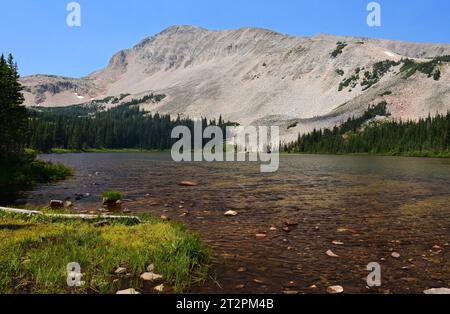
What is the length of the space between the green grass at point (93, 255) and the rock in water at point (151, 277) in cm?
18

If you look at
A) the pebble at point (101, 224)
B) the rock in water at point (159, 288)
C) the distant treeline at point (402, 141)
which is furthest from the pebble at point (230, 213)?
the distant treeline at point (402, 141)

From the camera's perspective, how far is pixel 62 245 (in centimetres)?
1334

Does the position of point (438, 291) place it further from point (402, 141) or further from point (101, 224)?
point (402, 141)

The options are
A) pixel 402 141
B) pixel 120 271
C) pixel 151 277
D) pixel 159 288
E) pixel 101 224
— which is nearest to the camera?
pixel 159 288

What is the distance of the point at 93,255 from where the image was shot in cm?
1253

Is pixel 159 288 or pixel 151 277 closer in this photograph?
pixel 159 288

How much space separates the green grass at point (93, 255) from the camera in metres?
10.2

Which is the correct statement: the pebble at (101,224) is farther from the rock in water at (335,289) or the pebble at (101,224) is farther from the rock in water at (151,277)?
the rock in water at (335,289)

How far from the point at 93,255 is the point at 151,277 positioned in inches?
109

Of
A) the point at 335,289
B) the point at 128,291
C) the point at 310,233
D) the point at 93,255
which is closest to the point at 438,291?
the point at 335,289

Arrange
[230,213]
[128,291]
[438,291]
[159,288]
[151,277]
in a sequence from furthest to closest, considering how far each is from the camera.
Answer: [230,213]
[151,277]
[438,291]
[159,288]
[128,291]
